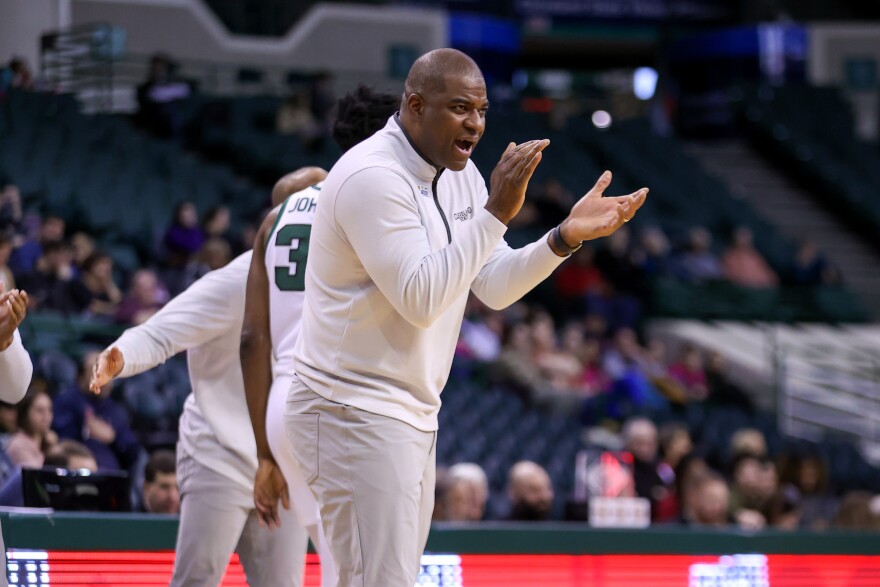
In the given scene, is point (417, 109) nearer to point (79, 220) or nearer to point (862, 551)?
point (862, 551)

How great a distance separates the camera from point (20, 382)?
12.0ft

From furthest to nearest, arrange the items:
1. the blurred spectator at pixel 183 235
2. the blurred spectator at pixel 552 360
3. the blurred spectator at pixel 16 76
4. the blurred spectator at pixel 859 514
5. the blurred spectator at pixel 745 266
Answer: the blurred spectator at pixel 745 266 < the blurred spectator at pixel 16 76 < the blurred spectator at pixel 552 360 < the blurred spectator at pixel 183 235 < the blurred spectator at pixel 859 514

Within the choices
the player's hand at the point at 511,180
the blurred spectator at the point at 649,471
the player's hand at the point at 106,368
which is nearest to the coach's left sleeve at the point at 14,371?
the player's hand at the point at 106,368

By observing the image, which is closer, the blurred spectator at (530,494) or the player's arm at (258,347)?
the player's arm at (258,347)

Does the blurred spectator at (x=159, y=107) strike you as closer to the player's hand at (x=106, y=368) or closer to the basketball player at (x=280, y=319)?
the player's hand at (x=106, y=368)

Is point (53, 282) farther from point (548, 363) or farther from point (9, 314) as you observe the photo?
point (9, 314)

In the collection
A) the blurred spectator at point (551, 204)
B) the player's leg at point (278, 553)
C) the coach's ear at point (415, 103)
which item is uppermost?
the blurred spectator at point (551, 204)

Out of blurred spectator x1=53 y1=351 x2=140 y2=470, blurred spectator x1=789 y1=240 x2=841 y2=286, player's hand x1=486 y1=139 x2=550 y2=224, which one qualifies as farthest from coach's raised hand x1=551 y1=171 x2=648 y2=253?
blurred spectator x1=789 y1=240 x2=841 y2=286

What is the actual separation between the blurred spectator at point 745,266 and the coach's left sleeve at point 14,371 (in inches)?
513

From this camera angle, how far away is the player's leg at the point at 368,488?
11.0 ft

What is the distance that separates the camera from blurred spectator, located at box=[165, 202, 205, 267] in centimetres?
1123

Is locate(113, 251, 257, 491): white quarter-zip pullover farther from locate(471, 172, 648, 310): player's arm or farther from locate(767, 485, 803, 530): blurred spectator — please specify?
locate(767, 485, 803, 530): blurred spectator

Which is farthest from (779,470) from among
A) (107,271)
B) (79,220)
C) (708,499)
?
(79,220)

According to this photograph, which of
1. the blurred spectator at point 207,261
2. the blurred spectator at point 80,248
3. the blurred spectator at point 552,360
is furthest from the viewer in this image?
the blurred spectator at point 552,360
